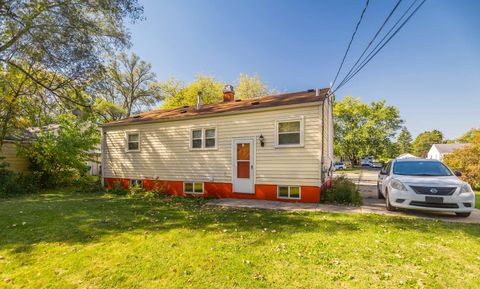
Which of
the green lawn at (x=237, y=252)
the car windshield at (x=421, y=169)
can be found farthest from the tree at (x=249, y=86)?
the green lawn at (x=237, y=252)

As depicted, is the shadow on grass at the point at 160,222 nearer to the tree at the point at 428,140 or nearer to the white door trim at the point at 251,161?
the white door trim at the point at 251,161

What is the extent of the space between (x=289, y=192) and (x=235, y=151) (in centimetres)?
266

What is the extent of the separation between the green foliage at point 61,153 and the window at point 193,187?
720 centimetres

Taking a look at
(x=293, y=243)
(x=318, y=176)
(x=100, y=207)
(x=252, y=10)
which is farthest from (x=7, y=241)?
(x=252, y=10)

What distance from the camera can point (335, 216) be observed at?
20.3 ft

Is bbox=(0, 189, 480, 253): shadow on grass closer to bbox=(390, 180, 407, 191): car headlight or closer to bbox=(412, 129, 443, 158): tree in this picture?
bbox=(390, 180, 407, 191): car headlight

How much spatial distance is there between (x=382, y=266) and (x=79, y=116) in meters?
15.4

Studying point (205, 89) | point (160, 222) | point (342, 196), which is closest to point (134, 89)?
point (205, 89)

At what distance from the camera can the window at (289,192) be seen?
26.9 feet

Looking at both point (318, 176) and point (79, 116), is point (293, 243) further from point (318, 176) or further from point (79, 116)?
point (79, 116)

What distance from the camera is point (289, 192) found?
27.4 ft

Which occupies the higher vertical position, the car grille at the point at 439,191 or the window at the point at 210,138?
the window at the point at 210,138

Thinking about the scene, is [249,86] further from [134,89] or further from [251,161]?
[251,161]

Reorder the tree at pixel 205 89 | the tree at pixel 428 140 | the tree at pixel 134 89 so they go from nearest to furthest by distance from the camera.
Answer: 1. the tree at pixel 134 89
2. the tree at pixel 205 89
3. the tree at pixel 428 140
